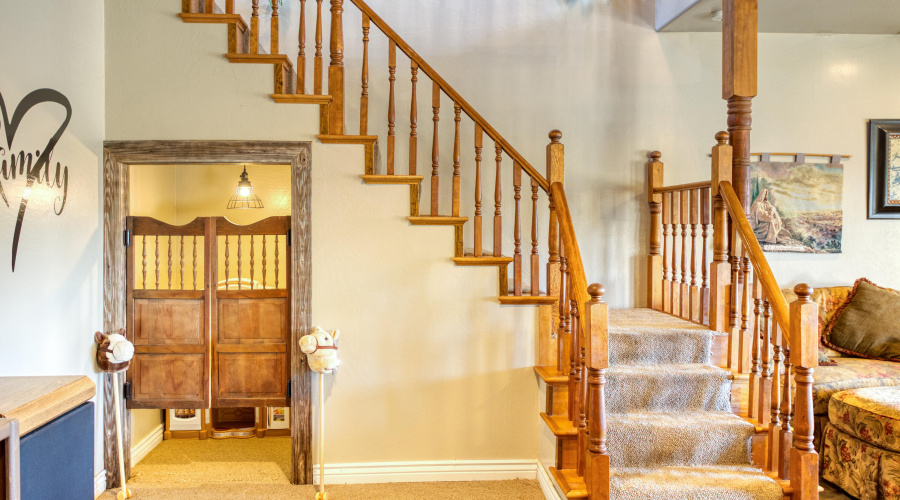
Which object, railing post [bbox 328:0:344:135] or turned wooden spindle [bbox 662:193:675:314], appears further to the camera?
turned wooden spindle [bbox 662:193:675:314]

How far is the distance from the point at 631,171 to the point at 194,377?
10.5ft

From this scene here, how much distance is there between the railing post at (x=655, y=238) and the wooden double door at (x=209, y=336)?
8.16ft

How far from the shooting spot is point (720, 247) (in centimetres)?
314

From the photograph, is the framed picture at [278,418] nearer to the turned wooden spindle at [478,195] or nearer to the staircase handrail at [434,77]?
the turned wooden spindle at [478,195]

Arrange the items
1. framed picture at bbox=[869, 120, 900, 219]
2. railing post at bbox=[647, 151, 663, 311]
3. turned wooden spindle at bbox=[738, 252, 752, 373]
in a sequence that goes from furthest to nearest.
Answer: framed picture at bbox=[869, 120, 900, 219], railing post at bbox=[647, 151, 663, 311], turned wooden spindle at bbox=[738, 252, 752, 373]

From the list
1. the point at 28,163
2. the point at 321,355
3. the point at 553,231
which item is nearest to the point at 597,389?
the point at 553,231

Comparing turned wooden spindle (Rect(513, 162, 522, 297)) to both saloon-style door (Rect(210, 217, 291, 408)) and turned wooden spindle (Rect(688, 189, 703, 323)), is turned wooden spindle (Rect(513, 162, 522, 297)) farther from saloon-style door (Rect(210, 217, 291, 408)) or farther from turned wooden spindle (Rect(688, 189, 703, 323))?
saloon-style door (Rect(210, 217, 291, 408))

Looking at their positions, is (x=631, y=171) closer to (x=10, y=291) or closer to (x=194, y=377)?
(x=194, y=377)

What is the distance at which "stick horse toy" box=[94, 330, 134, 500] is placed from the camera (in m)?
3.08

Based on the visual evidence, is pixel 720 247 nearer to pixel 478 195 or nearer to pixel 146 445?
pixel 478 195

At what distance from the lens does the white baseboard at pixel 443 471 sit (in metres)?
3.37

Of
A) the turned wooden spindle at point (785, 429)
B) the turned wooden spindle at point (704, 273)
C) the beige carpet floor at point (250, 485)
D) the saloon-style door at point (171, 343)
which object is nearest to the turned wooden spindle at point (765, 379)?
the turned wooden spindle at point (785, 429)

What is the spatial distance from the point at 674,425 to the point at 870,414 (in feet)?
3.68

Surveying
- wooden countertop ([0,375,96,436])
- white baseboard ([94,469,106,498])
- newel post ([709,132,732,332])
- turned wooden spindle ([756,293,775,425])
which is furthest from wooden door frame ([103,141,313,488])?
turned wooden spindle ([756,293,775,425])
